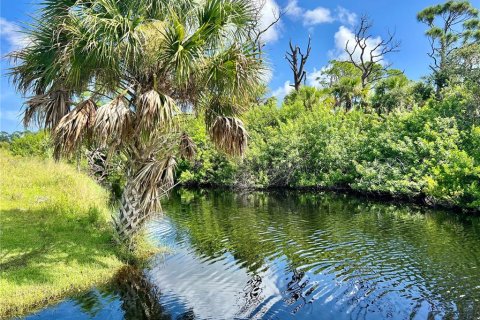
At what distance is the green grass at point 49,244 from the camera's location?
7.20 meters

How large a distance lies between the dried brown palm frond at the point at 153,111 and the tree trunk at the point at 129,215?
2.34 meters

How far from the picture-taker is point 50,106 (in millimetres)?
8500

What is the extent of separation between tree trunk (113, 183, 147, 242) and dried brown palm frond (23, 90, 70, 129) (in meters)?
2.42

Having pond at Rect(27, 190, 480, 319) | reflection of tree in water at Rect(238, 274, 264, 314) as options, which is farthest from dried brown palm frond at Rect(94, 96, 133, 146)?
reflection of tree in water at Rect(238, 274, 264, 314)

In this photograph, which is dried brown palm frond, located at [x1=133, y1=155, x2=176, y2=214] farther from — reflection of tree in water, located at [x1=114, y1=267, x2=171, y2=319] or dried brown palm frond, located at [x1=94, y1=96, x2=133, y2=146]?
reflection of tree in water, located at [x1=114, y1=267, x2=171, y2=319]

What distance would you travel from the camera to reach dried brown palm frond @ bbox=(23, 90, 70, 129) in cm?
849

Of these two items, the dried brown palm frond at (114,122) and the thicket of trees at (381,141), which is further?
the thicket of trees at (381,141)

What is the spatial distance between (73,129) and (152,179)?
2247 millimetres

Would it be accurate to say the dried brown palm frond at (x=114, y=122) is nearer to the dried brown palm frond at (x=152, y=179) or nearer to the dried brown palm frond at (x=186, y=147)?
the dried brown palm frond at (x=152, y=179)

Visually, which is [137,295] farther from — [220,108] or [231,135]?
[220,108]

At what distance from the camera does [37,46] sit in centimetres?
873

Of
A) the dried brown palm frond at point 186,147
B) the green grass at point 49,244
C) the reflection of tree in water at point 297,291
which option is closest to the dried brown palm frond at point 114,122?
the dried brown palm frond at point 186,147

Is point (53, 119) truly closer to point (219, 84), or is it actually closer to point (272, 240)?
point (219, 84)

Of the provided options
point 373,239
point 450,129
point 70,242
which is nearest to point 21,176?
point 70,242
